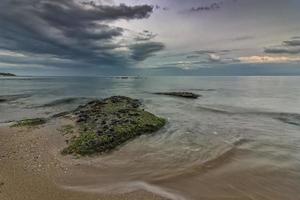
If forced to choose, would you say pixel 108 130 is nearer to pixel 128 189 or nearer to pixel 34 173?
pixel 34 173

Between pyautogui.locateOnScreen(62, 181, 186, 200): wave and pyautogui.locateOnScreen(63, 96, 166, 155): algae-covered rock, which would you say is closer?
pyautogui.locateOnScreen(62, 181, 186, 200): wave

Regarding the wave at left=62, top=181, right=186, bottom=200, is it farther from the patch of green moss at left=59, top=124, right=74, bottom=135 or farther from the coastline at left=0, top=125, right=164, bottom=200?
the patch of green moss at left=59, top=124, right=74, bottom=135

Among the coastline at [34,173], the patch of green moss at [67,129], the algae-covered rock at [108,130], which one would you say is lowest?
the coastline at [34,173]

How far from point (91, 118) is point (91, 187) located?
1265cm

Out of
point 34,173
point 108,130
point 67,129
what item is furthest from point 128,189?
point 67,129

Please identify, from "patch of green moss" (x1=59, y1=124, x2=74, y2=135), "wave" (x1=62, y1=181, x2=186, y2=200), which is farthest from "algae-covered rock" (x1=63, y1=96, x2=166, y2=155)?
"wave" (x1=62, y1=181, x2=186, y2=200)

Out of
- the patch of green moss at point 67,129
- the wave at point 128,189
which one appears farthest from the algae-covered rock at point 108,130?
the wave at point 128,189

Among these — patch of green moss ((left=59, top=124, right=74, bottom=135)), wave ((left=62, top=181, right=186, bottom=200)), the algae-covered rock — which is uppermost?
Result: the algae-covered rock

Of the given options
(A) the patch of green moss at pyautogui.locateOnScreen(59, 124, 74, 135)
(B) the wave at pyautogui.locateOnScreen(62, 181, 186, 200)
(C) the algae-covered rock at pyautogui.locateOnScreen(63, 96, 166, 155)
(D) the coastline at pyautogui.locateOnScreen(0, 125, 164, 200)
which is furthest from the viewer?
(A) the patch of green moss at pyautogui.locateOnScreen(59, 124, 74, 135)

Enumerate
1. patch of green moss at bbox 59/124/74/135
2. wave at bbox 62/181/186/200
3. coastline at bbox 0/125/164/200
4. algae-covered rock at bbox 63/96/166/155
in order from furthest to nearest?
patch of green moss at bbox 59/124/74/135
algae-covered rock at bbox 63/96/166/155
wave at bbox 62/181/186/200
coastline at bbox 0/125/164/200

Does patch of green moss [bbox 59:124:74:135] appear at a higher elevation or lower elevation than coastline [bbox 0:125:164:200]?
higher

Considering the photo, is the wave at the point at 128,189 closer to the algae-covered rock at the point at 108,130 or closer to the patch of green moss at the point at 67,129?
the algae-covered rock at the point at 108,130

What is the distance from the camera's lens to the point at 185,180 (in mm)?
10273

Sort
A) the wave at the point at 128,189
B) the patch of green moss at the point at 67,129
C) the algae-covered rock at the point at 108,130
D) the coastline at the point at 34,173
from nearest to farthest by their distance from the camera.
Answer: the coastline at the point at 34,173, the wave at the point at 128,189, the algae-covered rock at the point at 108,130, the patch of green moss at the point at 67,129
